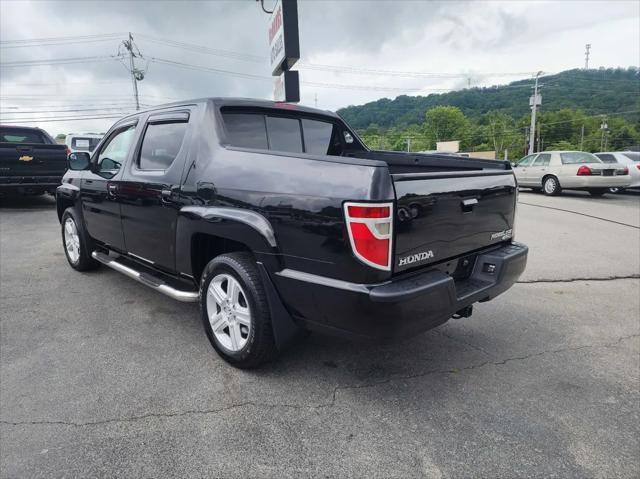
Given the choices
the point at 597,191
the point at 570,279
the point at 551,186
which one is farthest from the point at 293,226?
the point at 597,191

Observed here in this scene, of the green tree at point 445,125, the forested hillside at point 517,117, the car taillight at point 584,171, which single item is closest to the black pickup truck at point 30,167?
the car taillight at point 584,171

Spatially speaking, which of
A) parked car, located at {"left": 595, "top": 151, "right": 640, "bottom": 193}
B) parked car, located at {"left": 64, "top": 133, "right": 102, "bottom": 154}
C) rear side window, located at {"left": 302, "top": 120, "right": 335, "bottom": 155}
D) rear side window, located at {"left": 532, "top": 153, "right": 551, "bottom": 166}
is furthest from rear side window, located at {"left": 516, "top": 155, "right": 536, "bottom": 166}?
parked car, located at {"left": 64, "top": 133, "right": 102, "bottom": 154}

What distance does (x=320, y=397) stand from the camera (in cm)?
270

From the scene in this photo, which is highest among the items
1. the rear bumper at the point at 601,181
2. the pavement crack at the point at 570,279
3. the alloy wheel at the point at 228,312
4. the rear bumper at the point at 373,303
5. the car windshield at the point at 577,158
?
the car windshield at the point at 577,158

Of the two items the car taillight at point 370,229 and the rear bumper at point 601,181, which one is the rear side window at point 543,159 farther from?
the car taillight at point 370,229

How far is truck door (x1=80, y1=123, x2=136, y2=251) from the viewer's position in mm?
4125

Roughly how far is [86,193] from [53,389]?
2.54 m

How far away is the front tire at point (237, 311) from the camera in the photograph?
2.70 meters

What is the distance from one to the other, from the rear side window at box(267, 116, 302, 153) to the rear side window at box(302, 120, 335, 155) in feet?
0.33

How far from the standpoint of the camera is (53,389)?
277 centimetres

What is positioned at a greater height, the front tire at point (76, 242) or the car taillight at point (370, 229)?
the car taillight at point (370, 229)

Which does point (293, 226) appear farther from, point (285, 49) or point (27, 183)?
point (27, 183)

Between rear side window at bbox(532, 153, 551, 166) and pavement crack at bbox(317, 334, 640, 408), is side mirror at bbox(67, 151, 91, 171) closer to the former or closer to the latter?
pavement crack at bbox(317, 334, 640, 408)

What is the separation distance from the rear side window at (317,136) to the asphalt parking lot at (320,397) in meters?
1.69
